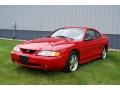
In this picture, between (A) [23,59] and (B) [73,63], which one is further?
(B) [73,63]

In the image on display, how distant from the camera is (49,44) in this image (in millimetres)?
9477

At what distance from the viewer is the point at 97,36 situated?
470 inches

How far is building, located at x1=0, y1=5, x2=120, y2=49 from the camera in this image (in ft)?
52.6

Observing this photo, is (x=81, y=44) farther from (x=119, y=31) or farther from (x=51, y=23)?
(x=51, y=23)

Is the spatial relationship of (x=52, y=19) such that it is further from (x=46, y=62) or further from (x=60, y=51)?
(x=46, y=62)

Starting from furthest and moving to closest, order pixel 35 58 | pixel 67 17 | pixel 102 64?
pixel 67 17 < pixel 102 64 < pixel 35 58

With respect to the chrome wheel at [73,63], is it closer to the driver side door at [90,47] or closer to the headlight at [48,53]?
the driver side door at [90,47]

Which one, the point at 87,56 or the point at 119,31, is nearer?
the point at 87,56

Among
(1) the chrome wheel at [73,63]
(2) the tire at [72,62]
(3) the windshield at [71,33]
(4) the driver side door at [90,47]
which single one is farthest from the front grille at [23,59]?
(4) the driver side door at [90,47]

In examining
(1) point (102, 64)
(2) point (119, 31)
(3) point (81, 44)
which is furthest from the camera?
(2) point (119, 31)

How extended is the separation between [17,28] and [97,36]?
8.49m

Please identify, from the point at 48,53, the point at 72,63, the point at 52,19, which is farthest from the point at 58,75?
the point at 52,19

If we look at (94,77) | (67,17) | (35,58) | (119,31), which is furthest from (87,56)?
(67,17)

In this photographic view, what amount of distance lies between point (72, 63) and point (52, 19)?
8.62m
